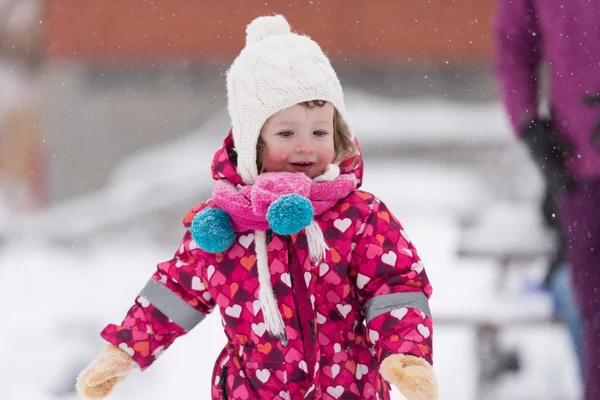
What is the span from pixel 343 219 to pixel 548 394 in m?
→ 1.17

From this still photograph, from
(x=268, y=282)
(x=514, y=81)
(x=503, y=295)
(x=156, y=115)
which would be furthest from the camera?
(x=156, y=115)

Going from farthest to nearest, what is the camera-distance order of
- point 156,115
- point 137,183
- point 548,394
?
point 137,183
point 156,115
point 548,394

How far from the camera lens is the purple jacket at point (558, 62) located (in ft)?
5.41

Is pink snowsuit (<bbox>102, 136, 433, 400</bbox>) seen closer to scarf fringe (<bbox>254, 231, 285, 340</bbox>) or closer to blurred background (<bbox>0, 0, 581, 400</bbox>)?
scarf fringe (<bbox>254, 231, 285, 340</bbox>)

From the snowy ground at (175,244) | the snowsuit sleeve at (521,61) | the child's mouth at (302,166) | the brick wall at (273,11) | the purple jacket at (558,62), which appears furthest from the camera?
the brick wall at (273,11)

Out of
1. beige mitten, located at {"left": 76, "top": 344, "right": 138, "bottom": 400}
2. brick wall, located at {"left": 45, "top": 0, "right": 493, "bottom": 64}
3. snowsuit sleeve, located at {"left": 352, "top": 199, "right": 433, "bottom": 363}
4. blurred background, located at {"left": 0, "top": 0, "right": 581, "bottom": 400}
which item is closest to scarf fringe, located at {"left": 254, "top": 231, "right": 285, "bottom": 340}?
snowsuit sleeve, located at {"left": 352, "top": 199, "right": 433, "bottom": 363}

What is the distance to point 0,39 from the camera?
2.75m

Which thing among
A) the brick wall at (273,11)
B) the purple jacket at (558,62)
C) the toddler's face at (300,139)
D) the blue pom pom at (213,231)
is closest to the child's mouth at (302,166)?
the toddler's face at (300,139)

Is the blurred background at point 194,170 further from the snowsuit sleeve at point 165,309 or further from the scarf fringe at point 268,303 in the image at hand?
the scarf fringe at point 268,303

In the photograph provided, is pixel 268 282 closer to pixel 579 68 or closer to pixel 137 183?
pixel 579 68

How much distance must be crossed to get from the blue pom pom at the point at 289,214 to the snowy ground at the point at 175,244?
951mm

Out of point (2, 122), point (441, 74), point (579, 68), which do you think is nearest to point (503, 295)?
point (441, 74)

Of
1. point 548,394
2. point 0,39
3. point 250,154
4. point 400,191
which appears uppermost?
point 0,39

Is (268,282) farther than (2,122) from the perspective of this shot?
No
